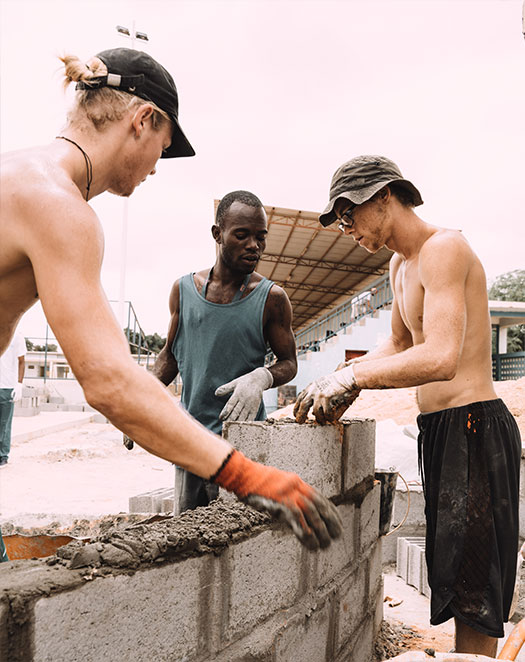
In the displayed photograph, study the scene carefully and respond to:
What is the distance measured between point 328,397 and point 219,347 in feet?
2.42

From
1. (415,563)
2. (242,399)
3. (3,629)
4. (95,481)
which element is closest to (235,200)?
(242,399)

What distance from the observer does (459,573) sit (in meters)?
2.02

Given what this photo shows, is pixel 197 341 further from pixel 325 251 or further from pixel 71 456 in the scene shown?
pixel 325 251

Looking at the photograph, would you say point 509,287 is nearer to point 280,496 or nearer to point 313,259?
point 313,259

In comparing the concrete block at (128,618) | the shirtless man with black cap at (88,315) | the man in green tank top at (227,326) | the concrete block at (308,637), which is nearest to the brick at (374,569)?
the concrete block at (308,637)

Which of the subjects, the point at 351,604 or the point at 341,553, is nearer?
the point at 341,553

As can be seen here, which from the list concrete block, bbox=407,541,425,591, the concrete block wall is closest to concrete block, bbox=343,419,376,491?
the concrete block wall

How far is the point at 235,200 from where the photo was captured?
2654 millimetres

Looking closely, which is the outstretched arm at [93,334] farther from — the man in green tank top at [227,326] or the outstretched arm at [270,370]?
the man in green tank top at [227,326]

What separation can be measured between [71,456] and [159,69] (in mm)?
8072

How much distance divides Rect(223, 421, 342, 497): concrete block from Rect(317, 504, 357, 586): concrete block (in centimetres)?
24

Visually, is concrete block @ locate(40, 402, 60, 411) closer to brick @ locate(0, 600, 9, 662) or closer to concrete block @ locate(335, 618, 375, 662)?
concrete block @ locate(335, 618, 375, 662)

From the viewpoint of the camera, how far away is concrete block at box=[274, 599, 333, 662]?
167 centimetres

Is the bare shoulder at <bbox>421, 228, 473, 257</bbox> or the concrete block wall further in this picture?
the bare shoulder at <bbox>421, 228, 473, 257</bbox>
